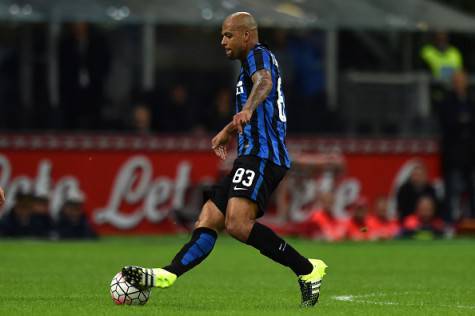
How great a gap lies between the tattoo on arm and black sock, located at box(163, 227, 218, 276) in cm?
97

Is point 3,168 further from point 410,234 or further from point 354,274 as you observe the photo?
point 354,274

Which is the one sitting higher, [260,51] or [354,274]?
[260,51]

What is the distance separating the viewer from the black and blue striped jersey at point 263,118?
32.8 feet

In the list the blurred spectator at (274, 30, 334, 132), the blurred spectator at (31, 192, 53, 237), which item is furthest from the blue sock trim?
the blurred spectator at (274, 30, 334, 132)

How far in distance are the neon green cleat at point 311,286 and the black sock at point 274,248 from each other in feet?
0.13

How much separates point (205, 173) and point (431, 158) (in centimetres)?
368

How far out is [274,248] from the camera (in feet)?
32.9

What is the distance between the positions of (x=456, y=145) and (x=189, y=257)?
13559 mm

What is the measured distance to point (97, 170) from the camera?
22297 millimetres

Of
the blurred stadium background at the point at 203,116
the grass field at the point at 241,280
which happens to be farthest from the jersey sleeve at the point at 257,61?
the blurred stadium background at the point at 203,116

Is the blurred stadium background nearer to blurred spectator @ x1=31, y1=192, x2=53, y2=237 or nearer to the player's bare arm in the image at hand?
blurred spectator @ x1=31, y1=192, x2=53, y2=237

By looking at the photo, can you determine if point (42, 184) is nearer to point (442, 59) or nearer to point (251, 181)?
point (442, 59)

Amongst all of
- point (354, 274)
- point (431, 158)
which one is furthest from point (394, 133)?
point (354, 274)

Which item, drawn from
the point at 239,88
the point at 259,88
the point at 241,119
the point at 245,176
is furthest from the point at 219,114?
the point at 241,119
